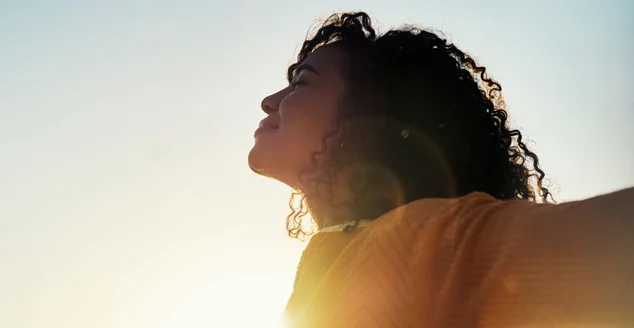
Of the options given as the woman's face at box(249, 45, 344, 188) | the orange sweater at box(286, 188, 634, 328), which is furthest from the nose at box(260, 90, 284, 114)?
the orange sweater at box(286, 188, 634, 328)

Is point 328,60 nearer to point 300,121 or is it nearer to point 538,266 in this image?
point 300,121

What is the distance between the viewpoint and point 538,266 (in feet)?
2.81

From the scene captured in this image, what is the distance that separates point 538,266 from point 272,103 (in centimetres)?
136

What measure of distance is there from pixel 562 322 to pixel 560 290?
0.14ft

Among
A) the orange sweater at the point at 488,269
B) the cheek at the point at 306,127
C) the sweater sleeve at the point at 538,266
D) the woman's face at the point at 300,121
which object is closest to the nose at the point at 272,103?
the woman's face at the point at 300,121

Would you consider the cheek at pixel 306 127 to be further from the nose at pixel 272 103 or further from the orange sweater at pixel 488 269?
the orange sweater at pixel 488 269

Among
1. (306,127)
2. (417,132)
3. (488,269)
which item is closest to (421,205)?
(488,269)

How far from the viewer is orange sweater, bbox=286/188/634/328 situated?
0.79 m

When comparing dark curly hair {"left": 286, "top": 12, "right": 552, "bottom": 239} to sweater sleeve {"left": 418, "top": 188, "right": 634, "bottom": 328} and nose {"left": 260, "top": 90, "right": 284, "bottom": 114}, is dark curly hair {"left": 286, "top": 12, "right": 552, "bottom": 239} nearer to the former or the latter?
nose {"left": 260, "top": 90, "right": 284, "bottom": 114}

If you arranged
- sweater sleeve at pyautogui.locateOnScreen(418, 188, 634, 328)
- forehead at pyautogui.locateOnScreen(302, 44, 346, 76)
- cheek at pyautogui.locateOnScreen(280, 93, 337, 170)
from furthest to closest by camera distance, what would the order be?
forehead at pyautogui.locateOnScreen(302, 44, 346, 76) < cheek at pyautogui.locateOnScreen(280, 93, 337, 170) < sweater sleeve at pyautogui.locateOnScreen(418, 188, 634, 328)

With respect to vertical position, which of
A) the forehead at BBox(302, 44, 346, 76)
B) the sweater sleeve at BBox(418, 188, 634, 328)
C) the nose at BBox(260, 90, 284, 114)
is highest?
the forehead at BBox(302, 44, 346, 76)

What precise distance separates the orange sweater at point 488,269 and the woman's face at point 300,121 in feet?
2.12

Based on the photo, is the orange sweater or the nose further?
the nose

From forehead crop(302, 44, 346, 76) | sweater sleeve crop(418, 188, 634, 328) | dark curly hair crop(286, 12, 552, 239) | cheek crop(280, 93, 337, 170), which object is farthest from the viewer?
forehead crop(302, 44, 346, 76)
